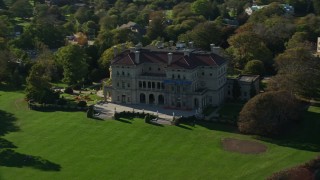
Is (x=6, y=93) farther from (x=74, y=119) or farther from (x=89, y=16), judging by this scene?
(x=89, y=16)

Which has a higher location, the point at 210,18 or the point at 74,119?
the point at 210,18

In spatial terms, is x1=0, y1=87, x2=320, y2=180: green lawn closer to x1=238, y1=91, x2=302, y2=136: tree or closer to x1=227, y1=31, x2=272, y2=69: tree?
x1=238, y1=91, x2=302, y2=136: tree

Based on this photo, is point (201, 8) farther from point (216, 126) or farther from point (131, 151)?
point (131, 151)

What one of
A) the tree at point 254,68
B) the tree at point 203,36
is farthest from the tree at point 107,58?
the tree at point 254,68

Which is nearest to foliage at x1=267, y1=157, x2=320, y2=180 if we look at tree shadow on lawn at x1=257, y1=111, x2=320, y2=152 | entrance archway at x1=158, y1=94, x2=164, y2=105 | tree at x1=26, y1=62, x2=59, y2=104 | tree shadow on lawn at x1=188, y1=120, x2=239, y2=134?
tree shadow on lawn at x1=257, y1=111, x2=320, y2=152

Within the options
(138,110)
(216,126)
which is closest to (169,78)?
(138,110)

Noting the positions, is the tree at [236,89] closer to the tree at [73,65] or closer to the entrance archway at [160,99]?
the entrance archway at [160,99]

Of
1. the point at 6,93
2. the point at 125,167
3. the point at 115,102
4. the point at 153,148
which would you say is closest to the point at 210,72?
the point at 115,102
